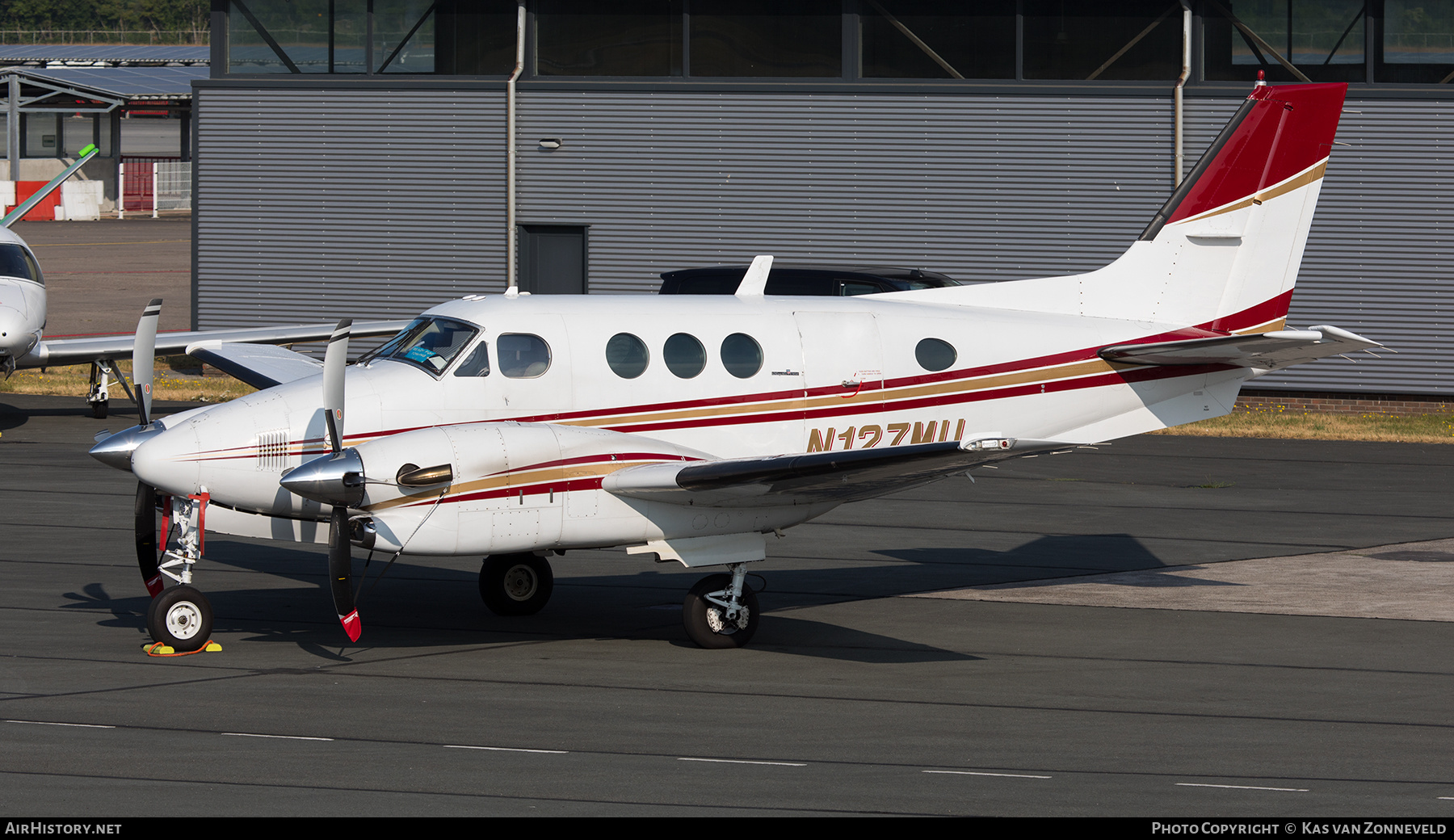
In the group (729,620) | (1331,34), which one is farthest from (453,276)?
(729,620)

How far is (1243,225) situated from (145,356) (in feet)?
31.7

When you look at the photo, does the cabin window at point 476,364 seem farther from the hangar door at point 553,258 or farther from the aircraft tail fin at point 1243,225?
the hangar door at point 553,258

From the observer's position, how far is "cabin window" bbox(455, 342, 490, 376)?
11438 millimetres

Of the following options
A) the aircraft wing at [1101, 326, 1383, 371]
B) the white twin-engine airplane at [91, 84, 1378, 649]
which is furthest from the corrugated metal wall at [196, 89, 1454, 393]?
the aircraft wing at [1101, 326, 1383, 371]

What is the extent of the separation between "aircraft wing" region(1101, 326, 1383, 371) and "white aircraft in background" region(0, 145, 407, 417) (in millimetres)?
10610

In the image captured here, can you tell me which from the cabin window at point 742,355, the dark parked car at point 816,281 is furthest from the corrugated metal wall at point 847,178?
the cabin window at point 742,355

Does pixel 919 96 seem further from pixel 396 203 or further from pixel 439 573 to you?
pixel 439 573

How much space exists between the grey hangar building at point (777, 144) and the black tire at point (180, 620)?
1791 cm

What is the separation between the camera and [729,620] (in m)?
11.8

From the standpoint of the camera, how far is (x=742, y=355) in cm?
1212

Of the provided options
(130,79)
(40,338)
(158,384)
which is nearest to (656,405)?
(40,338)

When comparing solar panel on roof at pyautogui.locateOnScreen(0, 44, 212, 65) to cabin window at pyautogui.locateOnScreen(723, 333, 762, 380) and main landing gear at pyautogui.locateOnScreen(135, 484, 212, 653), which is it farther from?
cabin window at pyautogui.locateOnScreen(723, 333, 762, 380)

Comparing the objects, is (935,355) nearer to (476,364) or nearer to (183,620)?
(476,364)
